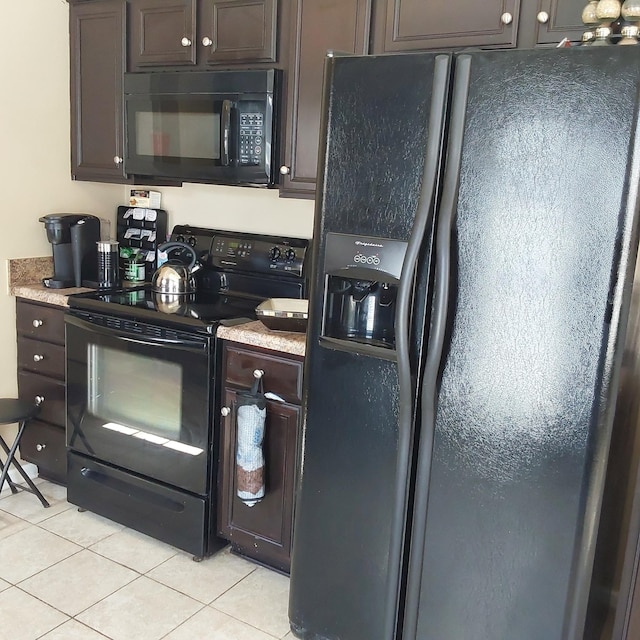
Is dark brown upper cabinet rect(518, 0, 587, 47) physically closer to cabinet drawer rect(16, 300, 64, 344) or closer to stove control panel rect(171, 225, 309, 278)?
stove control panel rect(171, 225, 309, 278)

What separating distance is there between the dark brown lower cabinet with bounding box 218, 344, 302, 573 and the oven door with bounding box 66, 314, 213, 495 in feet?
0.23

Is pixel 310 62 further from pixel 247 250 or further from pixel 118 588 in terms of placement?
pixel 118 588

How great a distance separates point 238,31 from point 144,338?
117cm

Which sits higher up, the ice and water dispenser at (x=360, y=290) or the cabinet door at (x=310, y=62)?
the cabinet door at (x=310, y=62)

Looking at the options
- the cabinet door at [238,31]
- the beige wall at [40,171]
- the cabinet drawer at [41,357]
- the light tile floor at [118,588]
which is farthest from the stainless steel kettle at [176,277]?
the light tile floor at [118,588]

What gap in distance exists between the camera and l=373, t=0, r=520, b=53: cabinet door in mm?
2072

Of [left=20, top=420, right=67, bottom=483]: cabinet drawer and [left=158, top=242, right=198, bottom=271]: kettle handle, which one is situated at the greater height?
[left=158, top=242, right=198, bottom=271]: kettle handle

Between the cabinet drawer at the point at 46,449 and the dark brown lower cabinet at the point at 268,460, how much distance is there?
88 centimetres

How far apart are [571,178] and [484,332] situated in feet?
1.33

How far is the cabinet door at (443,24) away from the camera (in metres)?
2.07

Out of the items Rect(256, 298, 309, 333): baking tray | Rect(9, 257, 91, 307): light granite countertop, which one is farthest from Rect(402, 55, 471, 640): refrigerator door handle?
Rect(9, 257, 91, 307): light granite countertop

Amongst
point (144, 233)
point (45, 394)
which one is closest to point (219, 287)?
point (144, 233)

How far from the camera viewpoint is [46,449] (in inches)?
120

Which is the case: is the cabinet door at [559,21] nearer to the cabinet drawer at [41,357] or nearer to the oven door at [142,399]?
the oven door at [142,399]
